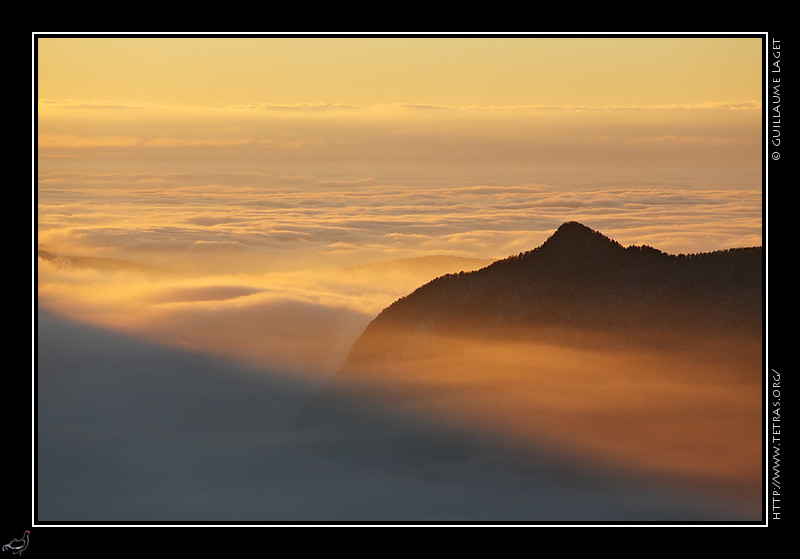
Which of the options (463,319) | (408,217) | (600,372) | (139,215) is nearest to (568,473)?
(600,372)

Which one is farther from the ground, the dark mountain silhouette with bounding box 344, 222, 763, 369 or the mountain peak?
the mountain peak

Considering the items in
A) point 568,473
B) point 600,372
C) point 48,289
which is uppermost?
point 48,289

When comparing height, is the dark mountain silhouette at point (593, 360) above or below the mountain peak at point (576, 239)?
below

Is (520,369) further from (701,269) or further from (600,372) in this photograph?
(701,269)

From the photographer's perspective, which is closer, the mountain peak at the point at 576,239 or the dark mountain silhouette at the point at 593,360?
the dark mountain silhouette at the point at 593,360

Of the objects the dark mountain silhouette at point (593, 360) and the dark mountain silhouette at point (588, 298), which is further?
the dark mountain silhouette at point (588, 298)

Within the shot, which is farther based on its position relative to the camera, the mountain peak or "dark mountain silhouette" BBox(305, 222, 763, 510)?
the mountain peak

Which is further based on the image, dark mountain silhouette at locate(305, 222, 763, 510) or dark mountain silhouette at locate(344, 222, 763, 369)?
dark mountain silhouette at locate(344, 222, 763, 369)

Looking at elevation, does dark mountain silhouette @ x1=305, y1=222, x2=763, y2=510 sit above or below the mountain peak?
below
